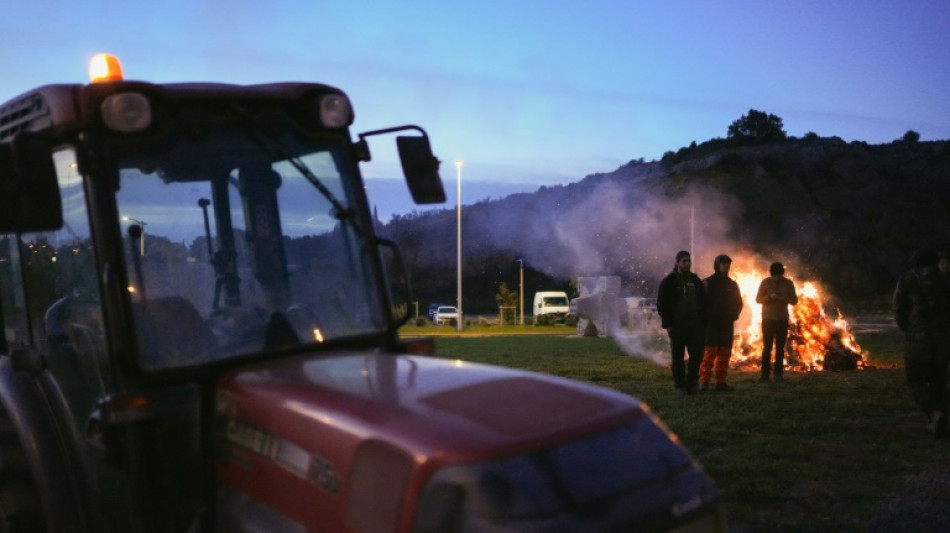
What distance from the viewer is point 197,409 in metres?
3.20

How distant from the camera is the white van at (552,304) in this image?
4003 cm

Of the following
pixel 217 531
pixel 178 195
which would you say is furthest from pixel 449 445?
pixel 178 195

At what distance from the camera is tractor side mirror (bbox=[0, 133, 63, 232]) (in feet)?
10.4

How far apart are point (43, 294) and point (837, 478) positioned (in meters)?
5.70

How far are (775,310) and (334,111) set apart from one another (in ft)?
33.7

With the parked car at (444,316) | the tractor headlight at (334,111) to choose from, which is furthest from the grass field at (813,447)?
the parked car at (444,316)

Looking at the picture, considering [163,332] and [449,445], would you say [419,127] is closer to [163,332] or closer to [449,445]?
[163,332]

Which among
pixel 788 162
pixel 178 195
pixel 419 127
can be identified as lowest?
pixel 178 195

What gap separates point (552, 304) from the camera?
135 ft

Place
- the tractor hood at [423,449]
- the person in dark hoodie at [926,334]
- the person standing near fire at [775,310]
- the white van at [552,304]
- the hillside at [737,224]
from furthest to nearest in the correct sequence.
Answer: the hillside at [737,224]
the white van at [552,304]
the person standing near fire at [775,310]
the person in dark hoodie at [926,334]
the tractor hood at [423,449]

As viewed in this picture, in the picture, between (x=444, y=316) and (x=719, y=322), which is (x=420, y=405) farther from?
(x=444, y=316)

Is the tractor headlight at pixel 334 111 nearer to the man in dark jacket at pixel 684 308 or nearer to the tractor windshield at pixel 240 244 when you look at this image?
the tractor windshield at pixel 240 244

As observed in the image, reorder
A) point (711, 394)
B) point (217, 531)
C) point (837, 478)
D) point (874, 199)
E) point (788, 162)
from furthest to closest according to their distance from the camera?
A: point (788, 162), point (874, 199), point (711, 394), point (837, 478), point (217, 531)

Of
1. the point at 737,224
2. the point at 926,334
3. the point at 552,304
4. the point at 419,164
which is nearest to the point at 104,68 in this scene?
the point at 419,164
